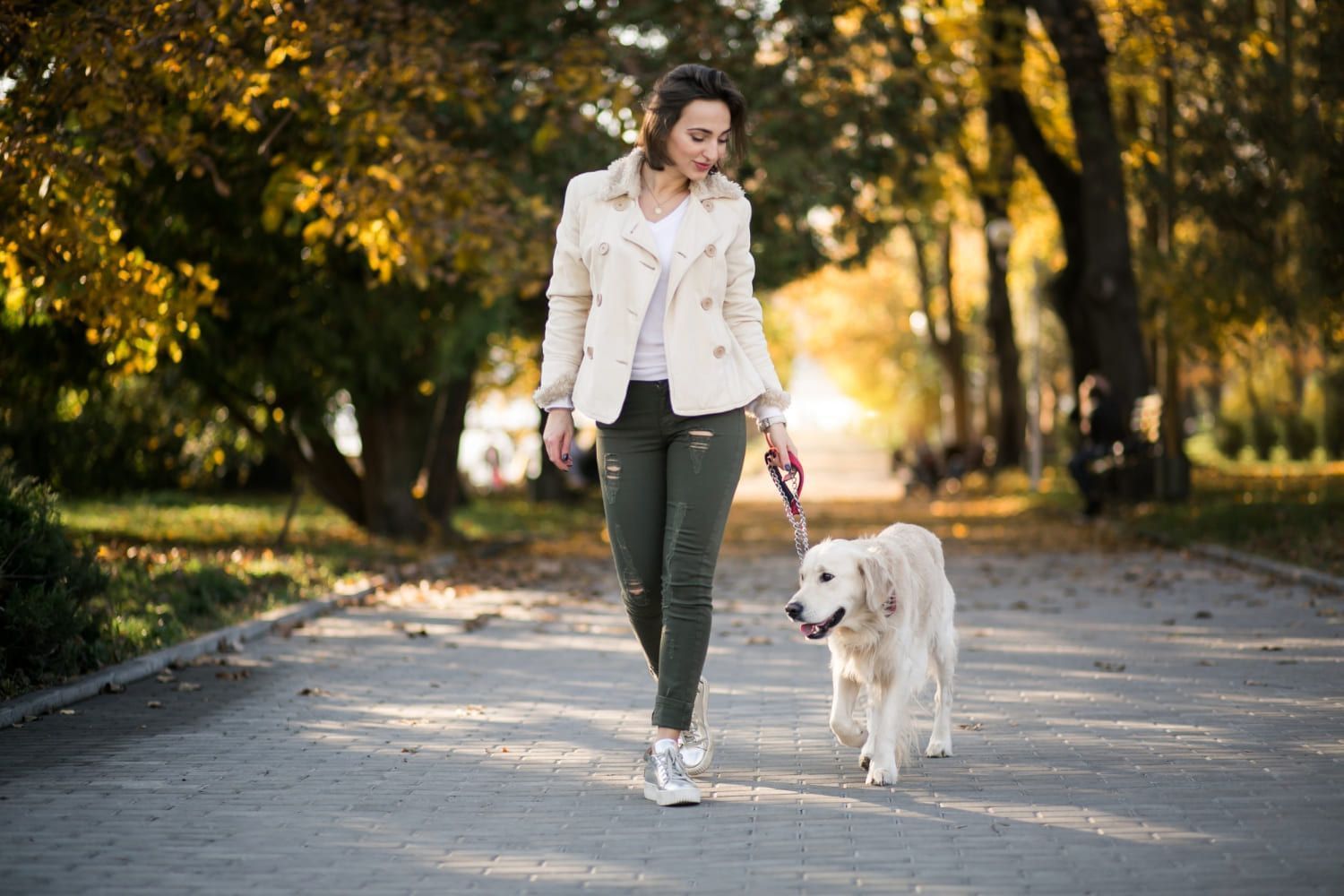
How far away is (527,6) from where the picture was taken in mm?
19625

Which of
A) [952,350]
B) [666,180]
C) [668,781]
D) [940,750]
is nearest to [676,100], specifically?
[666,180]

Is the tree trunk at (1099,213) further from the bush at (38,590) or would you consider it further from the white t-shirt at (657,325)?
the white t-shirt at (657,325)

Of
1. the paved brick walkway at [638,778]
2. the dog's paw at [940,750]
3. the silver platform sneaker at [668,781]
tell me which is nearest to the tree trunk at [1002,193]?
the paved brick walkway at [638,778]

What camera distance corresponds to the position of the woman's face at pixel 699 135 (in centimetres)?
593

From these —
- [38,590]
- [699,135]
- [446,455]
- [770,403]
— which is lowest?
[38,590]

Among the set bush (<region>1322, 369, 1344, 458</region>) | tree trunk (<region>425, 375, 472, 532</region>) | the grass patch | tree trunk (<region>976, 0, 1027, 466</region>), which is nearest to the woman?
the grass patch

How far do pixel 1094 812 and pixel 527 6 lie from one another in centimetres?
1554

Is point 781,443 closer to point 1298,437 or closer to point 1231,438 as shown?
point 1298,437

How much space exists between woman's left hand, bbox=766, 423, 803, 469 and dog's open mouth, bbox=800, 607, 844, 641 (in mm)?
583

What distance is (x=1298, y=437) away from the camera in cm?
4131

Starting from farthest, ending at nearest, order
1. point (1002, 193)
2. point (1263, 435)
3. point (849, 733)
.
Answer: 1. point (1263, 435)
2. point (1002, 193)
3. point (849, 733)

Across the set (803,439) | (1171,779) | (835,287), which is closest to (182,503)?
(1171,779)

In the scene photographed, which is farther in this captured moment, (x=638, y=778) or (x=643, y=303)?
(x=638, y=778)

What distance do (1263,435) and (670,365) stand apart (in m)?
41.1
